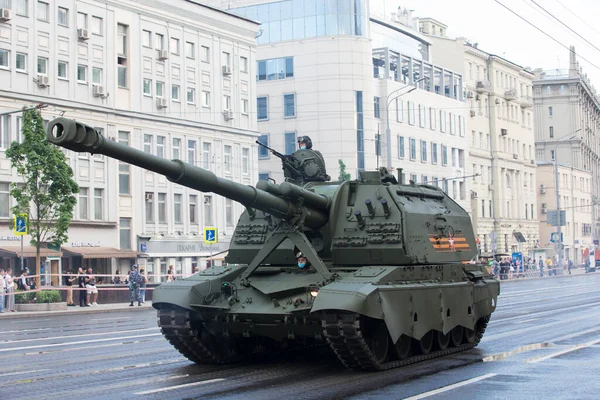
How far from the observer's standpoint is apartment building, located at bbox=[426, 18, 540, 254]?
83312 mm

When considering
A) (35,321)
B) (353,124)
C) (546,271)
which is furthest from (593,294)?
(546,271)

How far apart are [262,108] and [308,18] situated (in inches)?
270

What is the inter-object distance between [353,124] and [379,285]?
52606 mm

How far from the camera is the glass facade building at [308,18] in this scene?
219 feet

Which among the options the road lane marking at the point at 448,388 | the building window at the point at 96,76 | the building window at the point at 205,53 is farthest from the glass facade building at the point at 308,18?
the road lane marking at the point at 448,388

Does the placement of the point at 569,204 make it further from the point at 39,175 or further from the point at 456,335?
the point at 456,335

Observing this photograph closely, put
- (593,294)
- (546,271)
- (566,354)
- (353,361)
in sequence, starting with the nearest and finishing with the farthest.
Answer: (353,361) < (566,354) < (593,294) < (546,271)

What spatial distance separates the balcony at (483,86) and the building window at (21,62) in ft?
159

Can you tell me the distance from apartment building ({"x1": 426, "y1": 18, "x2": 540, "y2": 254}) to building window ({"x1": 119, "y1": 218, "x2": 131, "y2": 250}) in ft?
122

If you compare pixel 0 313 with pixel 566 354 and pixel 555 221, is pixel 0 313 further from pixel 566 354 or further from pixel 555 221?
pixel 555 221

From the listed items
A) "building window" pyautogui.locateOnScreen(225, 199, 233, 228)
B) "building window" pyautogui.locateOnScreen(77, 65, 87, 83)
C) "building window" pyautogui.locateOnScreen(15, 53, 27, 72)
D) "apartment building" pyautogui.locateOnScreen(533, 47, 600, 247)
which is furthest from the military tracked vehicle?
"apartment building" pyautogui.locateOnScreen(533, 47, 600, 247)

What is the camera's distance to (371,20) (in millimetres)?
71062

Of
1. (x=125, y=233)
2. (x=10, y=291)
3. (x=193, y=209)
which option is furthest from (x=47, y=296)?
(x=193, y=209)

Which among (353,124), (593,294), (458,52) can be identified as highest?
(458,52)
